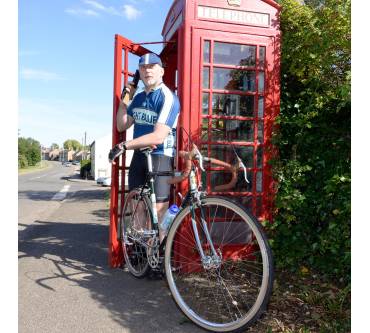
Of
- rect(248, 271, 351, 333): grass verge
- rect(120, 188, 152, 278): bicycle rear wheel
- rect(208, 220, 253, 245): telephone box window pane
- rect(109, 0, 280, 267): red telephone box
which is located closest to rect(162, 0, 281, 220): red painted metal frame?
rect(109, 0, 280, 267): red telephone box

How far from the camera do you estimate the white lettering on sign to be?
385 cm

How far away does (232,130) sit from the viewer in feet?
13.2

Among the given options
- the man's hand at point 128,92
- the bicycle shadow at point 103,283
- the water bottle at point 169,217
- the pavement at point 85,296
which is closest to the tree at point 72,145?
the bicycle shadow at point 103,283

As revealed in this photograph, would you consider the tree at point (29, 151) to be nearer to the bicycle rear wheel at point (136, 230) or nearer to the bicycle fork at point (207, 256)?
the bicycle rear wheel at point (136, 230)

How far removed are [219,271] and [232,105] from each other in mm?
1849

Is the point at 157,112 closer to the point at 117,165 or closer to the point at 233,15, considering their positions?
the point at 117,165

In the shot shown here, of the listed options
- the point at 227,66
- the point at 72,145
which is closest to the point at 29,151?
the point at 72,145

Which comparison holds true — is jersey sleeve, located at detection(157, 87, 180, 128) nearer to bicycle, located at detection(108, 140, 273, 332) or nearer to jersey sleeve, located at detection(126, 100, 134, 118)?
bicycle, located at detection(108, 140, 273, 332)

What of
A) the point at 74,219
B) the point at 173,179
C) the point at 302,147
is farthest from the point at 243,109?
the point at 74,219

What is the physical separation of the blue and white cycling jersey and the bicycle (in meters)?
0.29

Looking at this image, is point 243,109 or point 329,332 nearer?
point 329,332

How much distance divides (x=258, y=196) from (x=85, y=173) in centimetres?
3951
